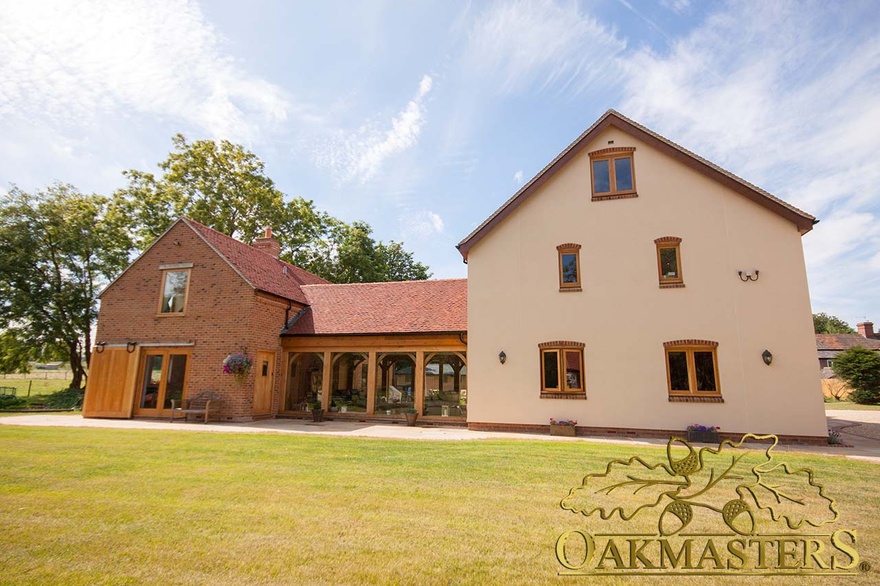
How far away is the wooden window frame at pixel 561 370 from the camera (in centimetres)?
1426

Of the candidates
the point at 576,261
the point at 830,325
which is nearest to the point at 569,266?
the point at 576,261

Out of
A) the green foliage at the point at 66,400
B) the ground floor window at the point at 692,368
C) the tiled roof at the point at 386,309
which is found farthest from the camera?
the green foliage at the point at 66,400

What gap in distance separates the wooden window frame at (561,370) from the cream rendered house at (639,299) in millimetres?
44

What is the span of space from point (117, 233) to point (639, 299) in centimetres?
3047

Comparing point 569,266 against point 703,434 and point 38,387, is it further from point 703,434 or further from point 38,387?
point 38,387

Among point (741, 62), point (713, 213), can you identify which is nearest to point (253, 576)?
point (741, 62)

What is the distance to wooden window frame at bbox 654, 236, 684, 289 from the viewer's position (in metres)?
13.9

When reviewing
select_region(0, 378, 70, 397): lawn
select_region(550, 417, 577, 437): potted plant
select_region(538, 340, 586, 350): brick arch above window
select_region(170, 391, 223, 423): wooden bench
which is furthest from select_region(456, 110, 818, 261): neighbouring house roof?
select_region(0, 378, 70, 397): lawn

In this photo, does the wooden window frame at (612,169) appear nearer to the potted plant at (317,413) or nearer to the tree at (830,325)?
the potted plant at (317,413)

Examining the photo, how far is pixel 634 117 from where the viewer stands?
1517cm

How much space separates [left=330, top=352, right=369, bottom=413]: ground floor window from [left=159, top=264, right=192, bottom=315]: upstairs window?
649cm

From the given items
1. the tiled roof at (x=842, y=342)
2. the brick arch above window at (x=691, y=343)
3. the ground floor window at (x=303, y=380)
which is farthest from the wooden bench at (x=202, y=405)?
the tiled roof at (x=842, y=342)

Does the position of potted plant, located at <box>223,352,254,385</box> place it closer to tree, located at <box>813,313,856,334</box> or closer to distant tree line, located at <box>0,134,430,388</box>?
distant tree line, located at <box>0,134,430,388</box>

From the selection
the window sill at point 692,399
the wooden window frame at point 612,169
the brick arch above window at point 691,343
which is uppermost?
the wooden window frame at point 612,169
